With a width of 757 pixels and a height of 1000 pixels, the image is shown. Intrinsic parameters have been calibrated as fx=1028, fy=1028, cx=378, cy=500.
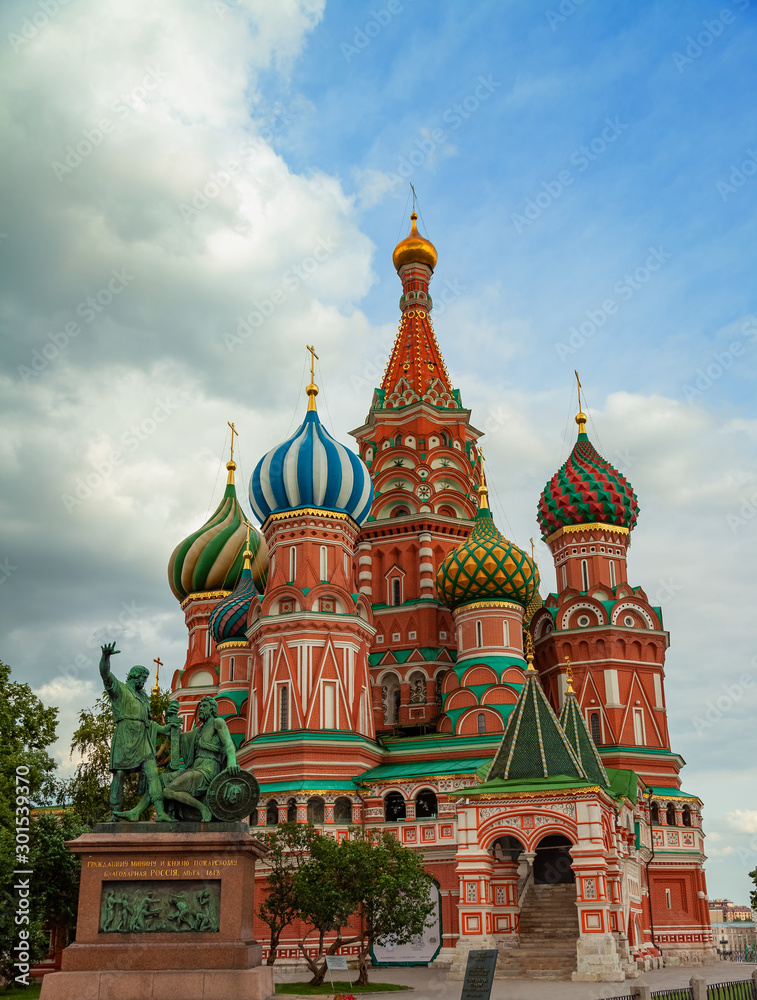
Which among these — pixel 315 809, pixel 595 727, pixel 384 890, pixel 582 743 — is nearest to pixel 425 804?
pixel 315 809

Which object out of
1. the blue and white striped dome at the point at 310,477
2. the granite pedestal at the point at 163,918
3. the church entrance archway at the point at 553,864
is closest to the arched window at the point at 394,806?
the church entrance archway at the point at 553,864

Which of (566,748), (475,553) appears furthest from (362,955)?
(475,553)

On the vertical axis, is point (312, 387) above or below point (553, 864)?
above

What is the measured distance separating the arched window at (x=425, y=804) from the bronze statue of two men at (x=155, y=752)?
623 inches

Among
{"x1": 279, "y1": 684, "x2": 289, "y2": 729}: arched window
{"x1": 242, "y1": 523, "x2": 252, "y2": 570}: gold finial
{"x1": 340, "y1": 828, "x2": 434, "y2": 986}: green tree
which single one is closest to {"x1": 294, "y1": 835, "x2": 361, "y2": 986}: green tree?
{"x1": 340, "y1": 828, "x2": 434, "y2": 986}: green tree

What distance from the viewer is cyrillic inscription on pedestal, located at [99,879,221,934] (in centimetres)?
1475

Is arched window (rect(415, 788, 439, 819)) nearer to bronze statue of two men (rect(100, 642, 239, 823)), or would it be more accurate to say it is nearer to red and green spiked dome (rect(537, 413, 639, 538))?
red and green spiked dome (rect(537, 413, 639, 538))

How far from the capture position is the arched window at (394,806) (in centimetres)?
3120

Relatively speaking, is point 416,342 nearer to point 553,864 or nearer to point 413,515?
point 413,515

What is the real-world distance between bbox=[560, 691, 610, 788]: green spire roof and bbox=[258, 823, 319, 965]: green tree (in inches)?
278

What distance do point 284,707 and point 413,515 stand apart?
1064 cm

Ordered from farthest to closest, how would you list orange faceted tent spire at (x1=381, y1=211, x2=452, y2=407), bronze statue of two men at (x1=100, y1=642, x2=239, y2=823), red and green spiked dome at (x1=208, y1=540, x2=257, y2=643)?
orange faceted tent spire at (x1=381, y1=211, x2=452, y2=407)
red and green spiked dome at (x1=208, y1=540, x2=257, y2=643)
bronze statue of two men at (x1=100, y1=642, x2=239, y2=823)

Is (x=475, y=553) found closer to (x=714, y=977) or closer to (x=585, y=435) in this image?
(x=585, y=435)

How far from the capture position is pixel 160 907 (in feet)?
48.8
